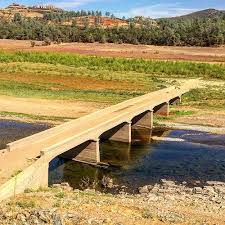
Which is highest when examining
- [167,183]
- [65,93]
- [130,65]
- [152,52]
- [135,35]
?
[135,35]

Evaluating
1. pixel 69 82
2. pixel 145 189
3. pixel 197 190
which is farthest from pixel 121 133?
pixel 69 82

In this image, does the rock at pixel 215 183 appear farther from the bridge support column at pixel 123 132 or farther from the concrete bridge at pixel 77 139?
the bridge support column at pixel 123 132

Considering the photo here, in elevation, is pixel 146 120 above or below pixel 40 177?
below

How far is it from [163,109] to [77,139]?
17.7 m

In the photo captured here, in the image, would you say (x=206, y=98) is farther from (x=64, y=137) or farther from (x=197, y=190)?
(x=197, y=190)

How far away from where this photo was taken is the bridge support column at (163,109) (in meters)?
43.4

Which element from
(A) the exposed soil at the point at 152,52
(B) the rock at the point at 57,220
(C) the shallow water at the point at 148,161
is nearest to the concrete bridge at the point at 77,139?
(C) the shallow water at the point at 148,161

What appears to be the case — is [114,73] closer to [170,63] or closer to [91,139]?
[170,63]

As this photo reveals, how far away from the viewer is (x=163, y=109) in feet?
143

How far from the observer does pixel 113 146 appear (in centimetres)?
3381

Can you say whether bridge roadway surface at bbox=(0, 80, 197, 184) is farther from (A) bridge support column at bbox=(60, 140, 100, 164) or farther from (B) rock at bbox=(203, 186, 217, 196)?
(B) rock at bbox=(203, 186, 217, 196)

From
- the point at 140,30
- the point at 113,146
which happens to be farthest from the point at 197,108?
the point at 140,30

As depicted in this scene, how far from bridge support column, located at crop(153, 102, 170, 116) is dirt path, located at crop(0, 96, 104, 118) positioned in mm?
4850

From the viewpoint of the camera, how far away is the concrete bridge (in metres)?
21.6
